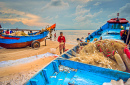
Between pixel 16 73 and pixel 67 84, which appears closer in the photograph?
pixel 67 84

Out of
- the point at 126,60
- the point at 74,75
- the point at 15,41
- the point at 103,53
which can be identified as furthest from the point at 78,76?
the point at 15,41

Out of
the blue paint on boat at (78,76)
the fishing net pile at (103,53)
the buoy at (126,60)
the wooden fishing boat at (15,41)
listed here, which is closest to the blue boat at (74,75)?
the blue paint on boat at (78,76)

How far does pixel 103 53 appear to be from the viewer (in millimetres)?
3947

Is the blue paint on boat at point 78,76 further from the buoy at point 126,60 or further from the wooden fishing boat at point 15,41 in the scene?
the wooden fishing boat at point 15,41

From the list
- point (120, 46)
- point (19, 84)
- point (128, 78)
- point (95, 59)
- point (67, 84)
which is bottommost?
point (19, 84)

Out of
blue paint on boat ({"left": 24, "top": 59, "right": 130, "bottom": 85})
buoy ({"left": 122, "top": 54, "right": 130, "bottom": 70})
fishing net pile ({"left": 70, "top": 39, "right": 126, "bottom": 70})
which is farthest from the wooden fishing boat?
buoy ({"left": 122, "top": 54, "right": 130, "bottom": 70})

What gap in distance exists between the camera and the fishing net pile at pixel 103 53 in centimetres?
323

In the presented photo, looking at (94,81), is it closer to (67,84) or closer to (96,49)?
(67,84)

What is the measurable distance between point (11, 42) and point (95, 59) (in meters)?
9.90

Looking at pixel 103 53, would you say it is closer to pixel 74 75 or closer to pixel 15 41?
pixel 74 75

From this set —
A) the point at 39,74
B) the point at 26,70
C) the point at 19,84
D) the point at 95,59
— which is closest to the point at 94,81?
the point at 95,59

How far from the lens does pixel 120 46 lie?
371cm

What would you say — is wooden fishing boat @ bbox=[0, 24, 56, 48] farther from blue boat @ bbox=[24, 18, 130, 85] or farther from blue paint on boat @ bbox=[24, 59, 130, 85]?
blue paint on boat @ bbox=[24, 59, 130, 85]

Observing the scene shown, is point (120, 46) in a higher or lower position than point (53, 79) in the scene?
higher
